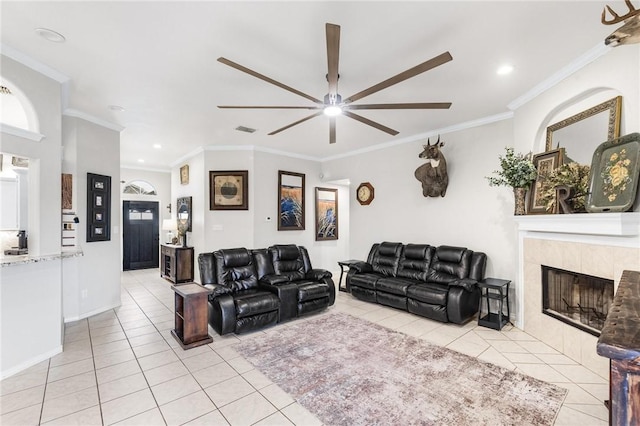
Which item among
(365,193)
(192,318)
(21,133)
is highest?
(21,133)

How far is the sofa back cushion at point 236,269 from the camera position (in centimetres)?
408

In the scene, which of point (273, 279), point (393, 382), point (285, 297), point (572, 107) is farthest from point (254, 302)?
point (572, 107)

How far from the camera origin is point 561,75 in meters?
3.02

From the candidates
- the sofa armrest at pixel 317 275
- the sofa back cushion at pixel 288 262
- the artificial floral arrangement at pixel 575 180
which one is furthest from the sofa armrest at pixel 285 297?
the artificial floral arrangement at pixel 575 180

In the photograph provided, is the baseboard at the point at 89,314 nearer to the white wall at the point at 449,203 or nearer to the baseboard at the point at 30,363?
the baseboard at the point at 30,363

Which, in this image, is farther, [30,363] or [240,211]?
[240,211]

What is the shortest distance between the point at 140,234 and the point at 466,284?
8.30m

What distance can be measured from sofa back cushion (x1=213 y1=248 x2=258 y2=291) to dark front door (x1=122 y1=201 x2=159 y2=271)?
529cm

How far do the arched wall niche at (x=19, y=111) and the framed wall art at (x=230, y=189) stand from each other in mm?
3087

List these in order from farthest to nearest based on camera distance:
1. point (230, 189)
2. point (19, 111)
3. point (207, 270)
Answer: point (230, 189) → point (207, 270) → point (19, 111)

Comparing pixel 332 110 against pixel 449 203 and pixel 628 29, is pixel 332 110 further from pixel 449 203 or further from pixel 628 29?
pixel 449 203

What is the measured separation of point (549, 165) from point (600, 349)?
335 centimetres

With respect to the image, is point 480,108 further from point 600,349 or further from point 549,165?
point 600,349

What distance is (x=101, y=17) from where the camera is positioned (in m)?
2.20
